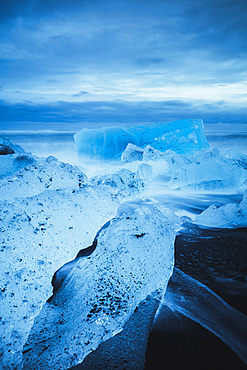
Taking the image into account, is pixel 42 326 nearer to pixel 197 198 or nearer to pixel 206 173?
pixel 197 198

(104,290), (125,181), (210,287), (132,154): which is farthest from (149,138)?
(104,290)

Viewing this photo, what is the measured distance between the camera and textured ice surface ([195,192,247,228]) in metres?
3.44

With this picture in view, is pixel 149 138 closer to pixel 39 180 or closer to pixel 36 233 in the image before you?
pixel 39 180

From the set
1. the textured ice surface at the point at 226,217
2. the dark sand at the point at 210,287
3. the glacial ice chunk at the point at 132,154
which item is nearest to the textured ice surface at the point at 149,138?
the glacial ice chunk at the point at 132,154

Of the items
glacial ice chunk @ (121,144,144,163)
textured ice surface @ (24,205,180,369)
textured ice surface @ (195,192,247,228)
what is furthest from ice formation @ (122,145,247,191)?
textured ice surface @ (24,205,180,369)

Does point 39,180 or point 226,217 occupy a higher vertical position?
point 39,180

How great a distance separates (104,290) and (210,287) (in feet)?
3.01

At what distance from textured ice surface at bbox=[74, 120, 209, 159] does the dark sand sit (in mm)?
7282

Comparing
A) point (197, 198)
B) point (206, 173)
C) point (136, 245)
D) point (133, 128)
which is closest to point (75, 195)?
point (136, 245)

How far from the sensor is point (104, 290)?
1.73 metres

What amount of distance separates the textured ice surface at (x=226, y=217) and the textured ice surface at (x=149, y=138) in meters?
6.74

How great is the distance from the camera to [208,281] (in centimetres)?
210

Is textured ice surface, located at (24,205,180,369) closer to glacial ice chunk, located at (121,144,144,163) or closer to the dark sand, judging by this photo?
the dark sand

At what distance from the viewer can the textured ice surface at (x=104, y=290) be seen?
1.40m
